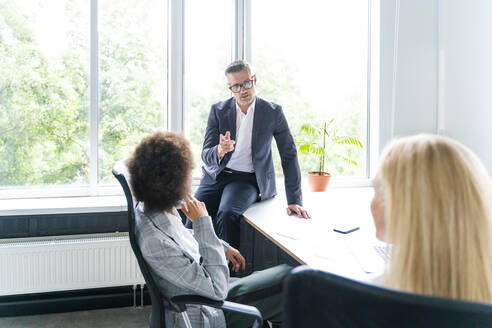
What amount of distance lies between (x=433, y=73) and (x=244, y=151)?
2261 millimetres

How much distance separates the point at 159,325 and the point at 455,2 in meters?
3.76

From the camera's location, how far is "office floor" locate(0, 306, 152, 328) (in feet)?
8.04

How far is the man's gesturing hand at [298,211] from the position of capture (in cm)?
213

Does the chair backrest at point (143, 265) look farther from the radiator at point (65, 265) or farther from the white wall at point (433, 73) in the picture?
the white wall at point (433, 73)

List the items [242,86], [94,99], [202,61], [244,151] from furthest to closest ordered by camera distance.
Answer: [202,61] < [94,99] < [244,151] < [242,86]

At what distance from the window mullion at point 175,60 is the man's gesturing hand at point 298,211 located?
1.41 metres

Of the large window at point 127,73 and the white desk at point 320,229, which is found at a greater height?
the large window at point 127,73

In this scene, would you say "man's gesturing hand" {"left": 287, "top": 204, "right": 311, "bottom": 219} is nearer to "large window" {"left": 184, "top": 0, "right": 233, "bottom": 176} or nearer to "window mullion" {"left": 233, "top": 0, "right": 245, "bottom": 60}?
"large window" {"left": 184, "top": 0, "right": 233, "bottom": 176}

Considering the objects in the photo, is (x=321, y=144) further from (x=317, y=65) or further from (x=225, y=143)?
(x=225, y=143)

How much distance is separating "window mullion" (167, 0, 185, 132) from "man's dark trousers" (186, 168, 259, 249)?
88 centimetres

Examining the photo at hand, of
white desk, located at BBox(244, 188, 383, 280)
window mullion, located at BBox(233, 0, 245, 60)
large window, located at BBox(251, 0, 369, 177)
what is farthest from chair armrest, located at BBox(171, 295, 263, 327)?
window mullion, located at BBox(233, 0, 245, 60)

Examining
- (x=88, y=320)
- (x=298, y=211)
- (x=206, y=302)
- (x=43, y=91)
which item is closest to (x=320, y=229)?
(x=298, y=211)

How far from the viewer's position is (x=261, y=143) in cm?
254

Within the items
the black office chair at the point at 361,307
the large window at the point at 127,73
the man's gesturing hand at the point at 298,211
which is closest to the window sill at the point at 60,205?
the large window at the point at 127,73
